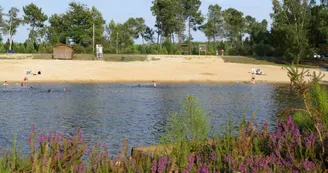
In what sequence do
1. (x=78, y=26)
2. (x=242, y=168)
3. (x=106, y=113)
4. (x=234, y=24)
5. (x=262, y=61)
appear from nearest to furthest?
(x=242, y=168), (x=106, y=113), (x=262, y=61), (x=78, y=26), (x=234, y=24)

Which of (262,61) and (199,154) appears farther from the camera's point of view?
(262,61)

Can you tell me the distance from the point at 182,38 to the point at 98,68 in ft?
169

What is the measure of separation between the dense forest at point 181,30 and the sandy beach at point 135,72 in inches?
298

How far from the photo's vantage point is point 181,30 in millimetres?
95562

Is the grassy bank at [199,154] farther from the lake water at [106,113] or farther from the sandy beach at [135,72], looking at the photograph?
the sandy beach at [135,72]

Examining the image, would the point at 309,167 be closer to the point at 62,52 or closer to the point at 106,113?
the point at 106,113

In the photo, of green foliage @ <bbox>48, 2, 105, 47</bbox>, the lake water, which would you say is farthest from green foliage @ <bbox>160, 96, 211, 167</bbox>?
green foliage @ <bbox>48, 2, 105, 47</bbox>

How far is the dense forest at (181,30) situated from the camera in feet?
193

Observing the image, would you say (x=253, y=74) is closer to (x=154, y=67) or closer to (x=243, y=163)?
(x=154, y=67)

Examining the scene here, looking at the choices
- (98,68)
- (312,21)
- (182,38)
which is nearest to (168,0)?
(182,38)

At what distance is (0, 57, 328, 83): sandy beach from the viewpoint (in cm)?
4456

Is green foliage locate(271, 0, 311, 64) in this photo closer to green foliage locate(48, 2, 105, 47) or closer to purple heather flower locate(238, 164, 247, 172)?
green foliage locate(48, 2, 105, 47)

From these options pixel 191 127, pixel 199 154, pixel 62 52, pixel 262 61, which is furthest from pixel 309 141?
pixel 62 52

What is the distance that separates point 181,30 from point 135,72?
48623 millimetres
